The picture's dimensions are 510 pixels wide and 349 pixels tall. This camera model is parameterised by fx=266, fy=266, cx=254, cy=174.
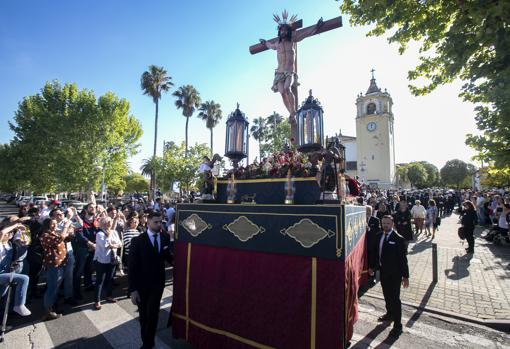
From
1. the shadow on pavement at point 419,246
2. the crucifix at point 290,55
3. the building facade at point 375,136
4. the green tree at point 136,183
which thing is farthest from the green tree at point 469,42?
the green tree at point 136,183

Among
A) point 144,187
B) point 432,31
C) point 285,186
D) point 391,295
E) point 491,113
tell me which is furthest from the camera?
point 144,187

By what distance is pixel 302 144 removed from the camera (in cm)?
457

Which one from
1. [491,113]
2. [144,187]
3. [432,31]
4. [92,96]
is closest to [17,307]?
[432,31]

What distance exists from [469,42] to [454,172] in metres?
84.1

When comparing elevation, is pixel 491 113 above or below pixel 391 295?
above

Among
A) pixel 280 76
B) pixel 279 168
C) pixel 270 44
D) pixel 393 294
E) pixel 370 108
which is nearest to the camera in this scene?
pixel 279 168

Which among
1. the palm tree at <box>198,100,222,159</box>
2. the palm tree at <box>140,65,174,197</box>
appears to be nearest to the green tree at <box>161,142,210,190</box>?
the palm tree at <box>140,65,174,197</box>

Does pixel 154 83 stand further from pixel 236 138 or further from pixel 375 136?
pixel 375 136

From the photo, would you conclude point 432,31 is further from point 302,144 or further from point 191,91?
point 191,91

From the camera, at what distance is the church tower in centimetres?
5805

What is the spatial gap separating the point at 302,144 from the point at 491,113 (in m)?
5.68

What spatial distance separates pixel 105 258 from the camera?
622 centimetres

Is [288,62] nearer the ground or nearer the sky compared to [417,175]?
nearer the ground

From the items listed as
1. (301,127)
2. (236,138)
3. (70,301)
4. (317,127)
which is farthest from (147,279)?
(317,127)
